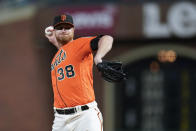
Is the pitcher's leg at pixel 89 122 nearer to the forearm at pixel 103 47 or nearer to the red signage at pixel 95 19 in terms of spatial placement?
the forearm at pixel 103 47

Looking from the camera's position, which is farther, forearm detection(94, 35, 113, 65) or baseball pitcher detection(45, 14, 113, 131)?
baseball pitcher detection(45, 14, 113, 131)

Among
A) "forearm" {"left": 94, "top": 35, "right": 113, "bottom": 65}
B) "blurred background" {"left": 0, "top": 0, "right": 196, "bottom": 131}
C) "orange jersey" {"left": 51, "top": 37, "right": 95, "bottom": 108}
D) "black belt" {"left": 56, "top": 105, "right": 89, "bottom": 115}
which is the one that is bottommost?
"blurred background" {"left": 0, "top": 0, "right": 196, "bottom": 131}

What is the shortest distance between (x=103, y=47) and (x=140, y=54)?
1047 centimetres

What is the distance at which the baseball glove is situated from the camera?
4.75 meters

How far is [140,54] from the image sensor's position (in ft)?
50.3

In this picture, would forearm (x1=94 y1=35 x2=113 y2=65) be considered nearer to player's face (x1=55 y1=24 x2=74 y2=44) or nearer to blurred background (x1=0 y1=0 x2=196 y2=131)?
player's face (x1=55 y1=24 x2=74 y2=44)

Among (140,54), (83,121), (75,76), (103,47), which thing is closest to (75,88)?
(75,76)

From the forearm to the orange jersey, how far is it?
1.25ft

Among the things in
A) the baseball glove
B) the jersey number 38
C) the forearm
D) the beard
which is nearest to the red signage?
the beard

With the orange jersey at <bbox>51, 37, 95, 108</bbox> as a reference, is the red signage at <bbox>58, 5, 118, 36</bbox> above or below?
below

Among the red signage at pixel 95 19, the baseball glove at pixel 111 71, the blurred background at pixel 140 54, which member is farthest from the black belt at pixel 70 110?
the red signage at pixel 95 19

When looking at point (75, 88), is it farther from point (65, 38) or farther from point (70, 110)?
point (65, 38)

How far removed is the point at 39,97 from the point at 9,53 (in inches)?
71.3

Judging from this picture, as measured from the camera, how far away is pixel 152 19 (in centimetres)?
1494
